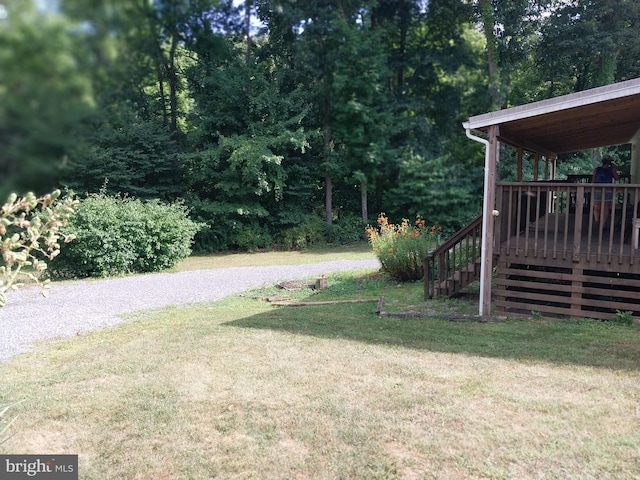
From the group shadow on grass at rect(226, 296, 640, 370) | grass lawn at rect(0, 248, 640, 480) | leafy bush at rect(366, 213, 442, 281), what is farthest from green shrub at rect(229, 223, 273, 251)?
grass lawn at rect(0, 248, 640, 480)

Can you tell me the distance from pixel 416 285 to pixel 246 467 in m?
6.70

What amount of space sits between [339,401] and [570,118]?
5.58 meters

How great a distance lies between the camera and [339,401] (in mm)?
3775

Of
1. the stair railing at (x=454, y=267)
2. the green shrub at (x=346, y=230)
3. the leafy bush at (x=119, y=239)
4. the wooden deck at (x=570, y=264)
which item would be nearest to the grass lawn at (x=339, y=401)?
the wooden deck at (x=570, y=264)

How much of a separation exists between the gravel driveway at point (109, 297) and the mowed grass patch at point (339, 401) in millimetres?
915

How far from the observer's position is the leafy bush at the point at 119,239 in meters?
11.0

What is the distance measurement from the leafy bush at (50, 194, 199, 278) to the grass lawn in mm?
5437

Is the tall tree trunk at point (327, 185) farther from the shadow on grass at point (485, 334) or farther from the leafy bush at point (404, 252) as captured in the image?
the shadow on grass at point (485, 334)

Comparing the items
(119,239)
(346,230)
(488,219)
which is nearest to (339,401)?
(488,219)

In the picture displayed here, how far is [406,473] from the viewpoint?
2805 millimetres

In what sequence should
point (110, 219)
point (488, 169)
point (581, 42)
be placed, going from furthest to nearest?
point (581, 42) → point (110, 219) → point (488, 169)

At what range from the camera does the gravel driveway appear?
6.67 metres

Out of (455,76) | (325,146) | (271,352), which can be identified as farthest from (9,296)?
(455,76)

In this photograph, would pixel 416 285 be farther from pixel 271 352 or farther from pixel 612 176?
pixel 271 352
